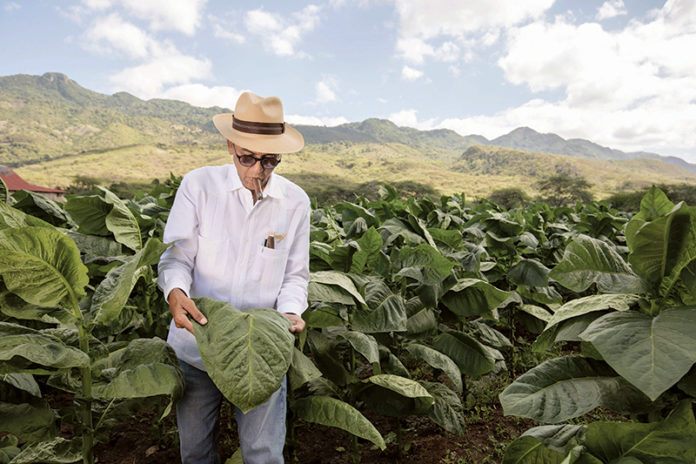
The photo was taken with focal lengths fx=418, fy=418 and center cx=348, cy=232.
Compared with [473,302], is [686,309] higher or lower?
higher

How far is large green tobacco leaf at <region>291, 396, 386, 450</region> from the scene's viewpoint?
1.71 metres

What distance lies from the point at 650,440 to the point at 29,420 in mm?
1870

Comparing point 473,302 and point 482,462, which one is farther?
point 482,462

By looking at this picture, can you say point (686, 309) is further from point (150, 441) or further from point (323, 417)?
point (150, 441)

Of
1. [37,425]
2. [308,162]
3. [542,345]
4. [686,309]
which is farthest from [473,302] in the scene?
[308,162]

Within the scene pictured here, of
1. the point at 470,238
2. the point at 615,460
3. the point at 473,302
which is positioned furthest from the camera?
the point at 470,238

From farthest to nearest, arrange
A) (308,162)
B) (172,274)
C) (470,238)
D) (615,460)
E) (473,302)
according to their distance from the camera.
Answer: (308,162), (470,238), (473,302), (172,274), (615,460)

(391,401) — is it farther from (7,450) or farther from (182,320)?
(7,450)

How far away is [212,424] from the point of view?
207 centimetres

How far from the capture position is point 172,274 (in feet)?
5.85

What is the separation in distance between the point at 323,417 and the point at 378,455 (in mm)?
1105

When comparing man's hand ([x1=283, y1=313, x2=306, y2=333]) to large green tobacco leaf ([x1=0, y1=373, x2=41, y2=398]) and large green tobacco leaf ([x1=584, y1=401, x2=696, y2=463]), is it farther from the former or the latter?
large green tobacco leaf ([x1=584, y1=401, x2=696, y2=463])

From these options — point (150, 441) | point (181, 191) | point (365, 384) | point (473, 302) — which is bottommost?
point (150, 441)

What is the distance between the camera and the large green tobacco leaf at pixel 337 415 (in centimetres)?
171
